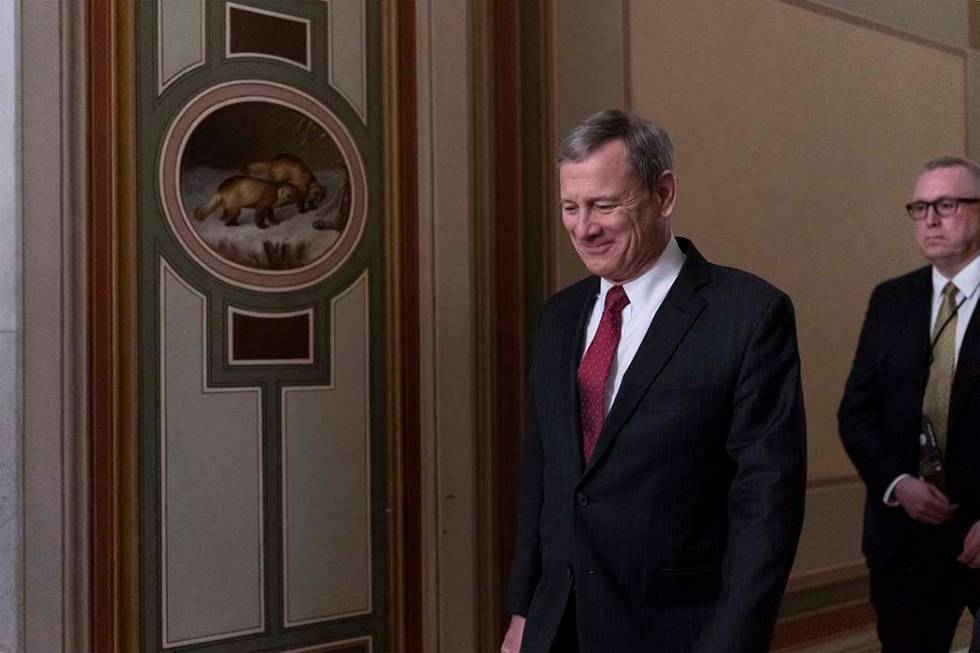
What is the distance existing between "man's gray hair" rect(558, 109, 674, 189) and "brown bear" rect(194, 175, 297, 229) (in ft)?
3.61

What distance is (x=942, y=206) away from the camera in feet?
10.1

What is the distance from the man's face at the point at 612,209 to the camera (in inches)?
80.7

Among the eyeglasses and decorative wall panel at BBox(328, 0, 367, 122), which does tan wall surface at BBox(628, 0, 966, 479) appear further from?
decorative wall panel at BBox(328, 0, 367, 122)

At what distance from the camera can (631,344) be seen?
2121 mm

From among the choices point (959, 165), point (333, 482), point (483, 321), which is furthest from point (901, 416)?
point (333, 482)

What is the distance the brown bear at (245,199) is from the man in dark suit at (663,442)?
1.10 metres

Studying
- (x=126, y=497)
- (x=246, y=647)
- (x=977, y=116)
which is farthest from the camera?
(x=977, y=116)

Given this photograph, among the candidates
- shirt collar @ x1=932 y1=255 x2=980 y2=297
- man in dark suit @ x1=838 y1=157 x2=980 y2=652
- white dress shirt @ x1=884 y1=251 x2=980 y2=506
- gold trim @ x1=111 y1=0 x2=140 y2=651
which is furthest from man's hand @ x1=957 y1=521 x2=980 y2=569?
gold trim @ x1=111 y1=0 x2=140 y2=651

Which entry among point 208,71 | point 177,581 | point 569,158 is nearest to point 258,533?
point 177,581

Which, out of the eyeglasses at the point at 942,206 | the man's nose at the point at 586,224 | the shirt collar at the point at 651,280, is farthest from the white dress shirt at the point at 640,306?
the eyeglasses at the point at 942,206

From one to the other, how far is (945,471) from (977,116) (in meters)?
2.78

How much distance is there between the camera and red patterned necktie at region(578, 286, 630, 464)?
6.93 ft

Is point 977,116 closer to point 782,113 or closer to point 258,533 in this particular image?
point 782,113

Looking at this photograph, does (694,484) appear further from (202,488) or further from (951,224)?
(951,224)
